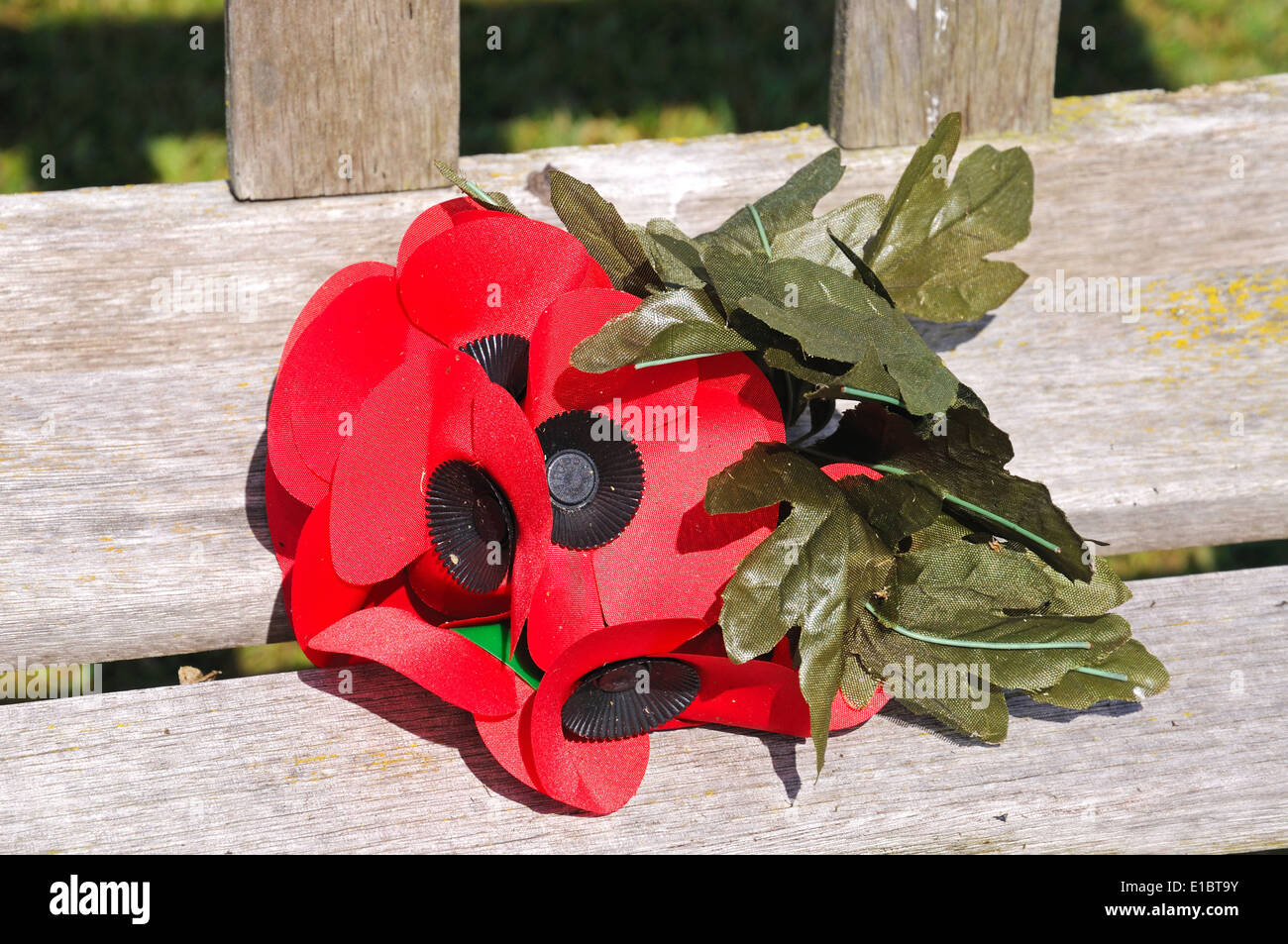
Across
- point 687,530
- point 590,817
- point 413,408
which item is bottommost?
point 590,817

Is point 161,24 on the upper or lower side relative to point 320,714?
upper

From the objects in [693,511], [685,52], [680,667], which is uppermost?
[685,52]

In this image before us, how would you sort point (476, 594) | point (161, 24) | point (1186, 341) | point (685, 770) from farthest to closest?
point (161, 24) < point (1186, 341) < point (685, 770) < point (476, 594)

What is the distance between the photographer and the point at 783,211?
1526 millimetres

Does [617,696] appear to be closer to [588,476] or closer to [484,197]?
[588,476]

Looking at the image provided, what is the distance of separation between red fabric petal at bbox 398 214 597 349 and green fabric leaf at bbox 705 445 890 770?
0.30 meters

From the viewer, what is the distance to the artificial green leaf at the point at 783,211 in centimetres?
149

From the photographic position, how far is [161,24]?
12.4ft

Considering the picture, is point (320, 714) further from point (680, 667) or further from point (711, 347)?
point (711, 347)

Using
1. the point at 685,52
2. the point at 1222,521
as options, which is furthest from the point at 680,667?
the point at 685,52

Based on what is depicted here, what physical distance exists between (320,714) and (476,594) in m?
0.33

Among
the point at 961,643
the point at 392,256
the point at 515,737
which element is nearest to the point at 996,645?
the point at 961,643

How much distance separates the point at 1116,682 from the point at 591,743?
0.60 meters

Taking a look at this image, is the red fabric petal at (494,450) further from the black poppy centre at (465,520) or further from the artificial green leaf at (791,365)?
the artificial green leaf at (791,365)
